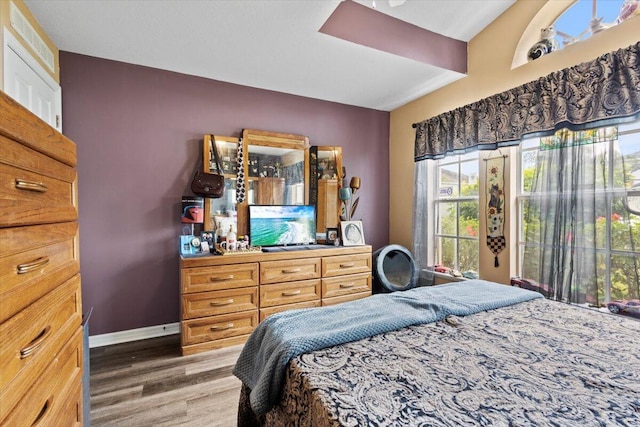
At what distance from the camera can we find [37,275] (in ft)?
2.78

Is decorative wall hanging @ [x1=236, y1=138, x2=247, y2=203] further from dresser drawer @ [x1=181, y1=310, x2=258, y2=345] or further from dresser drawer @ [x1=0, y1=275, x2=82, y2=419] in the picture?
dresser drawer @ [x1=0, y1=275, x2=82, y2=419]

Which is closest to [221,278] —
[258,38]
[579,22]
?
[258,38]

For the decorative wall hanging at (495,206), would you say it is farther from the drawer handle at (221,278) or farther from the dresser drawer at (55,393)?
the dresser drawer at (55,393)

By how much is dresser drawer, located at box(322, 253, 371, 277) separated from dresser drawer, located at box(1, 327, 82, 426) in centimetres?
210

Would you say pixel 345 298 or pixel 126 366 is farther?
pixel 345 298

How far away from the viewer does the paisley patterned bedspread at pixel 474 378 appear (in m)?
0.79

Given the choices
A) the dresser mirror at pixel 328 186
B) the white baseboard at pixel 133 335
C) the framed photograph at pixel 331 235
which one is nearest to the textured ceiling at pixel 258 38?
the dresser mirror at pixel 328 186

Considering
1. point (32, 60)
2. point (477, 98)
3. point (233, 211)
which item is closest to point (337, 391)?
point (233, 211)

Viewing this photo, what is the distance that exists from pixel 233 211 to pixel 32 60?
1818mm

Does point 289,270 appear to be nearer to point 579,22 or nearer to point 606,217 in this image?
point 606,217

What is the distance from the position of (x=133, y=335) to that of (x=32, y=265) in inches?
92.2

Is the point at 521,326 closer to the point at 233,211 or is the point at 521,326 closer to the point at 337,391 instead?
the point at 337,391

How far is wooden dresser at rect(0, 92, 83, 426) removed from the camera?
696mm

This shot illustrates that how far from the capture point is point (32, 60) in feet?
6.54
